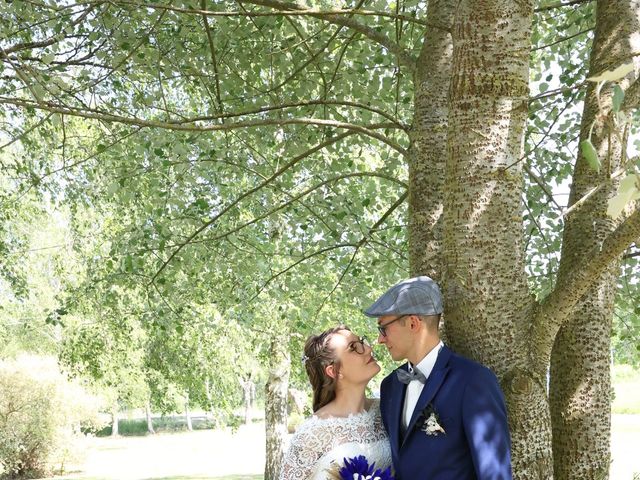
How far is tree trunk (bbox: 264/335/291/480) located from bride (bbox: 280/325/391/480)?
10163 mm

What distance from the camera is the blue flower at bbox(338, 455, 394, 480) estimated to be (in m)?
3.21

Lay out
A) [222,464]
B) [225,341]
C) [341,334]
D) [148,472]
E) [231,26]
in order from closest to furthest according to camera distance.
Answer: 1. [341,334]
2. [231,26]
3. [225,341]
4. [148,472]
5. [222,464]

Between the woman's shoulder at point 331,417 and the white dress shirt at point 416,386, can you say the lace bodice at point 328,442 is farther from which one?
the white dress shirt at point 416,386

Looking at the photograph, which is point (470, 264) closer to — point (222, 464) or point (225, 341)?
point (225, 341)

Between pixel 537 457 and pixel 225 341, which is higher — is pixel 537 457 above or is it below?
below

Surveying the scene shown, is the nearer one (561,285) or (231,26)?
(561,285)

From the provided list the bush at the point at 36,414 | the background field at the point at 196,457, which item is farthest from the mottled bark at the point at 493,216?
the bush at the point at 36,414

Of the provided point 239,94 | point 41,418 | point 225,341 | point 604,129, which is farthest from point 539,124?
point 41,418

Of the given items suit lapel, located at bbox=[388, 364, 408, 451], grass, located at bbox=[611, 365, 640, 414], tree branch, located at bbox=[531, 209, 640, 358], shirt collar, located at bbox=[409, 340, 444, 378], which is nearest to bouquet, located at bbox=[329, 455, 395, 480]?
suit lapel, located at bbox=[388, 364, 408, 451]

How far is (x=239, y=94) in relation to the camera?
705cm

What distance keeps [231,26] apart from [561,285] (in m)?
4.51

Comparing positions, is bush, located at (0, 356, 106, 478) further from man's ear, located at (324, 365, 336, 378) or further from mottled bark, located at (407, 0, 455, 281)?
man's ear, located at (324, 365, 336, 378)

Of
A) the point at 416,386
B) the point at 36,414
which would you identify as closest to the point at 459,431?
the point at 416,386

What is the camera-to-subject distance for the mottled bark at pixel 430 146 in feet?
13.1
